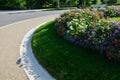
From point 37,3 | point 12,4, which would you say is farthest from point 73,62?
point 37,3

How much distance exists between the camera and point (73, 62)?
827 centimetres

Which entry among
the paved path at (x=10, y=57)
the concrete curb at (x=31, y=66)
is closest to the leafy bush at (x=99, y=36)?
the concrete curb at (x=31, y=66)

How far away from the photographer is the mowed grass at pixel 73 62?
7.13 meters

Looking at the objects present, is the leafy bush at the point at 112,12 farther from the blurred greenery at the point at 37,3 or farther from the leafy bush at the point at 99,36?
the blurred greenery at the point at 37,3

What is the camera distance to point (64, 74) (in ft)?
25.1

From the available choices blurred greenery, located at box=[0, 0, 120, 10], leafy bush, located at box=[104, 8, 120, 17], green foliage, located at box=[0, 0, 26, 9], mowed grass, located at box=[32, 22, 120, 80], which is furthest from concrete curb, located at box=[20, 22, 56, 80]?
green foliage, located at box=[0, 0, 26, 9]

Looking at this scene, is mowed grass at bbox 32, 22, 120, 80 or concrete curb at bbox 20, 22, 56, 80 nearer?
mowed grass at bbox 32, 22, 120, 80

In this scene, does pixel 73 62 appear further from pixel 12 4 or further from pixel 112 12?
pixel 12 4

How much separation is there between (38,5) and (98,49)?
4668cm

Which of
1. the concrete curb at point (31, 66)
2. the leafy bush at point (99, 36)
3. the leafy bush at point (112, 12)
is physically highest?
the leafy bush at point (99, 36)

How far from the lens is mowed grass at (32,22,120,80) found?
7133mm

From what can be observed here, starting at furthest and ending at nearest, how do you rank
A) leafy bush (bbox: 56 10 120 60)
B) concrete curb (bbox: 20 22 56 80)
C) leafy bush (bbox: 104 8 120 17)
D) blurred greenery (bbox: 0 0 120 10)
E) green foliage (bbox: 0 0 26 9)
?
blurred greenery (bbox: 0 0 120 10) < green foliage (bbox: 0 0 26 9) < leafy bush (bbox: 104 8 120 17) < concrete curb (bbox: 20 22 56 80) < leafy bush (bbox: 56 10 120 60)

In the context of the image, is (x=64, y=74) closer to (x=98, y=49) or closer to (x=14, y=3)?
(x=98, y=49)

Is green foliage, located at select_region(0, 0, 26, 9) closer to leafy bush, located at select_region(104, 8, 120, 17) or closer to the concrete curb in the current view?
leafy bush, located at select_region(104, 8, 120, 17)
